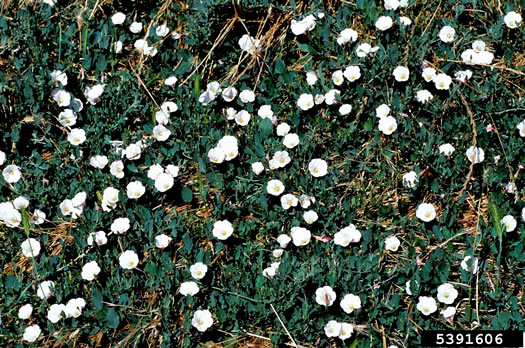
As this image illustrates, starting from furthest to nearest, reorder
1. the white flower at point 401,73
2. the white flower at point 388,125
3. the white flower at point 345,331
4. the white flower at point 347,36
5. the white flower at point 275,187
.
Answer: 1. the white flower at point 347,36
2. the white flower at point 401,73
3. the white flower at point 388,125
4. the white flower at point 275,187
5. the white flower at point 345,331

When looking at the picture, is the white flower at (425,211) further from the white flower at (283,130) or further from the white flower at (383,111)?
the white flower at (283,130)

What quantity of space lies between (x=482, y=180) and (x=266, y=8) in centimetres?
146

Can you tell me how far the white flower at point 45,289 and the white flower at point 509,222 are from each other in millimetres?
1977

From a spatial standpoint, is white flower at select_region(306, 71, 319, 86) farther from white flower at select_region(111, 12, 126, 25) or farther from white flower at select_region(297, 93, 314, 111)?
white flower at select_region(111, 12, 126, 25)

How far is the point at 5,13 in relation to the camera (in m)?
3.61

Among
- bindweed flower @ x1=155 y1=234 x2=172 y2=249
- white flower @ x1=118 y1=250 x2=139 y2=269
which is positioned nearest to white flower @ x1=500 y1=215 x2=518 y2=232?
bindweed flower @ x1=155 y1=234 x2=172 y2=249

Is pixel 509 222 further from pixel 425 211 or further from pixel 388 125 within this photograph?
pixel 388 125

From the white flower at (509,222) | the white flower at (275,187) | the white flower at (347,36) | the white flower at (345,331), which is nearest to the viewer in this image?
the white flower at (345,331)

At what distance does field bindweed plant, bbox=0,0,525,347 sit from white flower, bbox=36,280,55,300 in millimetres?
A: 12

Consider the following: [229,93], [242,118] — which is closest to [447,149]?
[242,118]

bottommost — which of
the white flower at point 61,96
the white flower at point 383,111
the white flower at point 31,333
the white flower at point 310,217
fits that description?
the white flower at point 31,333

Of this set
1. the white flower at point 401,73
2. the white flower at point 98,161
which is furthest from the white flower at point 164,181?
the white flower at point 401,73

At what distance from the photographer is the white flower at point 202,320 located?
9.15 feet

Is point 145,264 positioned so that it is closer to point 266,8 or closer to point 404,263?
point 404,263
